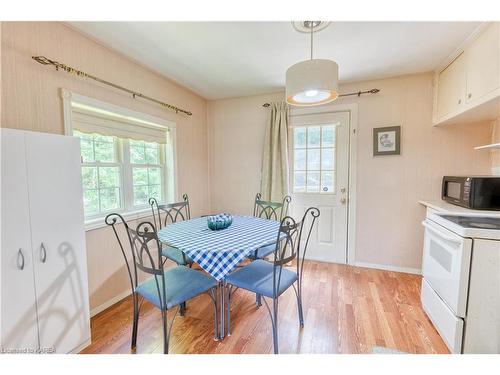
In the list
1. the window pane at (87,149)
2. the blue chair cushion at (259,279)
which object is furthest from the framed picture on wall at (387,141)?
the window pane at (87,149)

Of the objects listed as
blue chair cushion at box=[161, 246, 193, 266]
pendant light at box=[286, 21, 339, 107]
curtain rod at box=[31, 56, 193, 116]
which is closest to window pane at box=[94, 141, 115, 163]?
curtain rod at box=[31, 56, 193, 116]

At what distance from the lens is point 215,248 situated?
4.92 feet

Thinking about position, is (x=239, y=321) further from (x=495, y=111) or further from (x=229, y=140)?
(x=495, y=111)

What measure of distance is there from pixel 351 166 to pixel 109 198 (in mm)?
2803

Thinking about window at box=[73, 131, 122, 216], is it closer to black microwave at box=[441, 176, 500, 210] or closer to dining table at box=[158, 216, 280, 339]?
dining table at box=[158, 216, 280, 339]

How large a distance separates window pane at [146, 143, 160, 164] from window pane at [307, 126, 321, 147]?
1.99 m

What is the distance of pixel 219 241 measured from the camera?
64.9 inches

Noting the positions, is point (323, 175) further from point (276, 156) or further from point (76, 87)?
point (76, 87)

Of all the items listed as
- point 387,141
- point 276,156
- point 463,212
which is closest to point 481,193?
point 463,212

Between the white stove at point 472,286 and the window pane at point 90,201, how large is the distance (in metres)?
2.87

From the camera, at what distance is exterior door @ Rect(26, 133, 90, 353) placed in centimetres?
132

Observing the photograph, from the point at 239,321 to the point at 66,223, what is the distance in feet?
4.85

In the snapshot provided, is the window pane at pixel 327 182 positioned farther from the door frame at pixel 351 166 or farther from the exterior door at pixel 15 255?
the exterior door at pixel 15 255

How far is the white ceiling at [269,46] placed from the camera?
1770 millimetres
